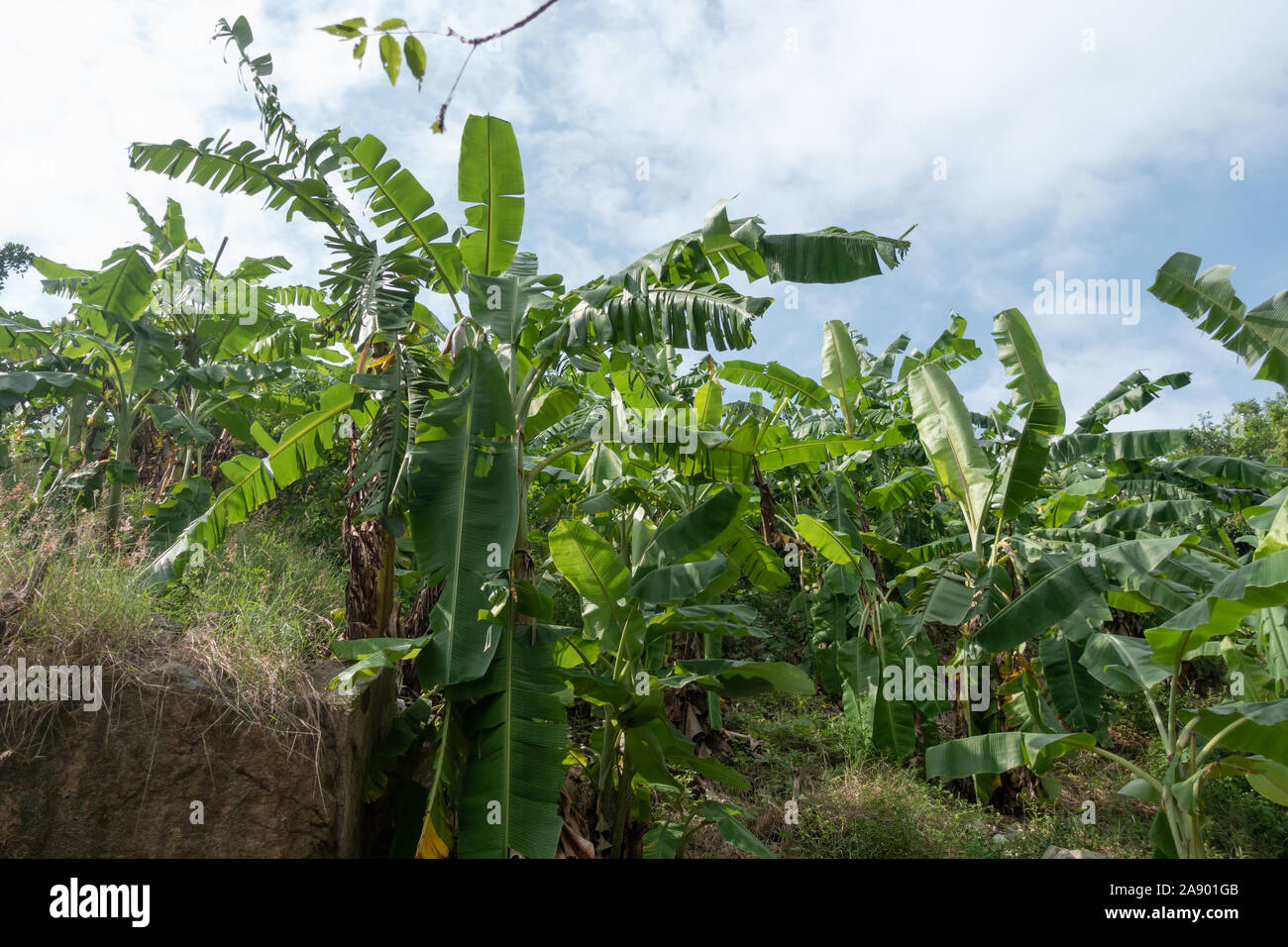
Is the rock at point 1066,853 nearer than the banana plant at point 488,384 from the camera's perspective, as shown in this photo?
No

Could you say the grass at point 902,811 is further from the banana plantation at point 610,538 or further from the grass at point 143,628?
the grass at point 143,628

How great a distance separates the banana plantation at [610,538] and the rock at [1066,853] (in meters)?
0.55

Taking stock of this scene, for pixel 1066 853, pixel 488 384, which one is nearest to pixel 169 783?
pixel 488 384

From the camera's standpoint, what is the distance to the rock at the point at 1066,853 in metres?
5.67

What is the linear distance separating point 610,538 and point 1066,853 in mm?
4505

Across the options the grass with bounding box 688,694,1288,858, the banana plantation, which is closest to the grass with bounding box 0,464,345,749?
the banana plantation

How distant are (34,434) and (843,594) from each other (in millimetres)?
10619

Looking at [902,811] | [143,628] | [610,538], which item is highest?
[610,538]

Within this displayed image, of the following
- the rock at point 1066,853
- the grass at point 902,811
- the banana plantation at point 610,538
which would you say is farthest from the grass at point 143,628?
the rock at point 1066,853

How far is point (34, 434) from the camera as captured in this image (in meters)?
9.52

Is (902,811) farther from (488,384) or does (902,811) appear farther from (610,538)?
(488,384)

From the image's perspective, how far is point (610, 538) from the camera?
6723mm
